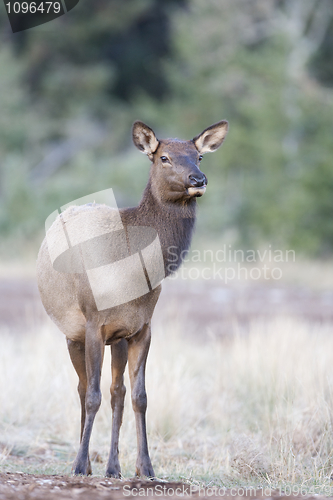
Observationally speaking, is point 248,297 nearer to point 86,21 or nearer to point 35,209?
point 35,209

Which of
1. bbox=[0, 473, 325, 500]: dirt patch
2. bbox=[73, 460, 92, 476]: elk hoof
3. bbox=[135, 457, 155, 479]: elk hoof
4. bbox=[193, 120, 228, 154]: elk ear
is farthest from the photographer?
bbox=[193, 120, 228, 154]: elk ear

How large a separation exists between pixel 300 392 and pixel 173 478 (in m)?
2.18

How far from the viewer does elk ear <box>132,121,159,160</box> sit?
541 cm

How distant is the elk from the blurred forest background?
12225 millimetres

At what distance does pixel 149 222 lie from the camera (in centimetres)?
521

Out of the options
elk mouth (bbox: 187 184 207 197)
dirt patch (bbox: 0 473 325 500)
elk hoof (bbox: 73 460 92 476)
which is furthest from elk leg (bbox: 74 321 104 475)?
elk mouth (bbox: 187 184 207 197)

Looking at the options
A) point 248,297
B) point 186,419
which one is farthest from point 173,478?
point 248,297

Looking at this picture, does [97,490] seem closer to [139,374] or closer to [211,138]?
[139,374]

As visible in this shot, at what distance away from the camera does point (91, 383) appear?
4965 millimetres

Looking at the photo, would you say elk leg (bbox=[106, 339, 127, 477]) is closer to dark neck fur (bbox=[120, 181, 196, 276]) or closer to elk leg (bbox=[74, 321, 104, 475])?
elk leg (bbox=[74, 321, 104, 475])

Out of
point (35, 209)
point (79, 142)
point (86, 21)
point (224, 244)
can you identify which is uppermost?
point (86, 21)

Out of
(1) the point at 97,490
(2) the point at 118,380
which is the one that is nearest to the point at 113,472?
(2) the point at 118,380

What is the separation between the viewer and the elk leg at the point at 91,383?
4.88 m

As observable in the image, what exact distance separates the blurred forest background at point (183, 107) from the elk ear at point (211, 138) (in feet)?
37.7
